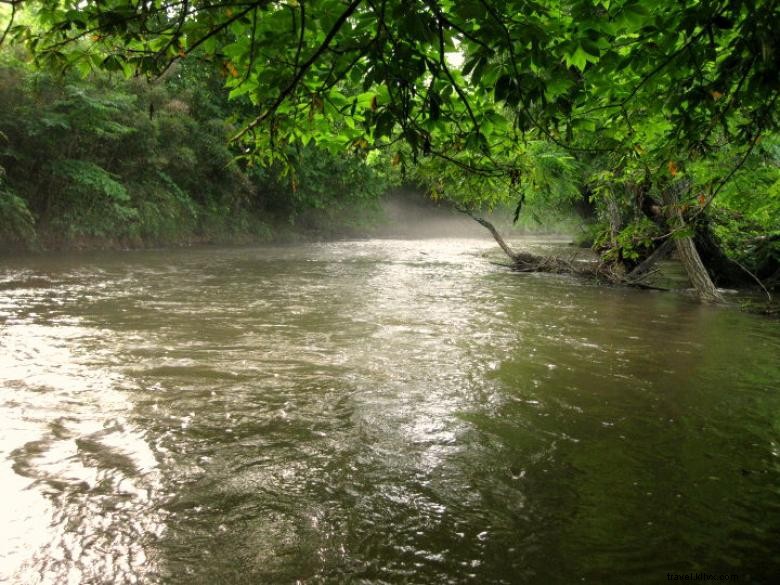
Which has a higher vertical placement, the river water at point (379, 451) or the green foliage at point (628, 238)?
the green foliage at point (628, 238)

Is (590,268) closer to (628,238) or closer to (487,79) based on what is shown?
(628,238)

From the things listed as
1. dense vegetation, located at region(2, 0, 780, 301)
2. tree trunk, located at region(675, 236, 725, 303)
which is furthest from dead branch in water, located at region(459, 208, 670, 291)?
dense vegetation, located at region(2, 0, 780, 301)

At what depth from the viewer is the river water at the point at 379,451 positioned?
9.30ft

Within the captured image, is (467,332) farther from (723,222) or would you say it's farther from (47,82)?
(47,82)

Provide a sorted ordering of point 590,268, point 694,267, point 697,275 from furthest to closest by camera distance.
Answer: point 590,268 < point 694,267 < point 697,275

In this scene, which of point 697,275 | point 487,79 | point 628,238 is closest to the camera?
point 487,79

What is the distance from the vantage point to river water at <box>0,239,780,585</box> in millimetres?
2834

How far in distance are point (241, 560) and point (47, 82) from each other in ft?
53.1

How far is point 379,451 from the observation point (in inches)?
160

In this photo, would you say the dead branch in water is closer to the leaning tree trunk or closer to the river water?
the leaning tree trunk

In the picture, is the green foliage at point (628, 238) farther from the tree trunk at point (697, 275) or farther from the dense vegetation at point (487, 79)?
the tree trunk at point (697, 275)

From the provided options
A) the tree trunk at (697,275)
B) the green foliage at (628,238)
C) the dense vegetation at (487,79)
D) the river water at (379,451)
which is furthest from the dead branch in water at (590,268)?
the river water at (379,451)

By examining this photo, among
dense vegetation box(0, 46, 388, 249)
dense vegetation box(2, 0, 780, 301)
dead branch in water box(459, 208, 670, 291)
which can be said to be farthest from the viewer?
dense vegetation box(0, 46, 388, 249)

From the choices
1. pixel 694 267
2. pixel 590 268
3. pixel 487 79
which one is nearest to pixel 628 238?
pixel 487 79
